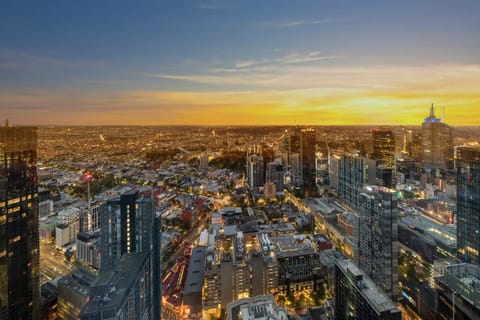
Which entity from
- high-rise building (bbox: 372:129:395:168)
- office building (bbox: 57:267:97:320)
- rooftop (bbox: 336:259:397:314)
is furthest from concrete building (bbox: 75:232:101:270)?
high-rise building (bbox: 372:129:395:168)

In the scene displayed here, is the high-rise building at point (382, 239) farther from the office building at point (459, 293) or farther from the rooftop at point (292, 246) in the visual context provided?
the rooftop at point (292, 246)

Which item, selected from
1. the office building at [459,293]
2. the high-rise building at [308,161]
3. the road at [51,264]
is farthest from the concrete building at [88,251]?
the high-rise building at [308,161]

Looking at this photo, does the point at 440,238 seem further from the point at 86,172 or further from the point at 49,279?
the point at 86,172

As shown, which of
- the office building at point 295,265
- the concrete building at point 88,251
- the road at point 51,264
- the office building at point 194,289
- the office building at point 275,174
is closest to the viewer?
the office building at point 194,289

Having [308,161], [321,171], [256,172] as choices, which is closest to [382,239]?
[308,161]

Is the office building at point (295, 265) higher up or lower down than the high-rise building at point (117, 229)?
lower down

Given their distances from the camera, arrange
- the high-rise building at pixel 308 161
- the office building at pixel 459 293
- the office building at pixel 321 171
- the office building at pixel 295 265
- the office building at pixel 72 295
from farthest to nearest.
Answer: the office building at pixel 321 171 → the high-rise building at pixel 308 161 → the office building at pixel 295 265 → the office building at pixel 72 295 → the office building at pixel 459 293

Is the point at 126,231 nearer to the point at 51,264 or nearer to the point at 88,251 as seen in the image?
the point at 88,251
